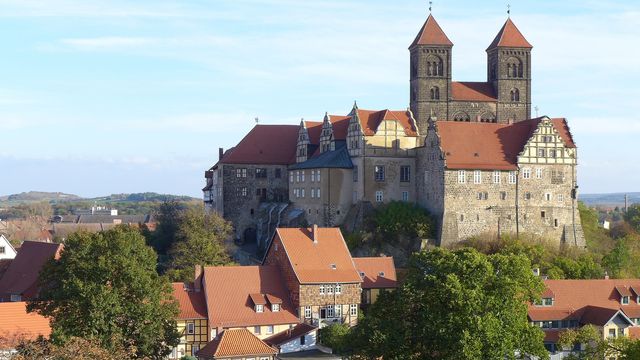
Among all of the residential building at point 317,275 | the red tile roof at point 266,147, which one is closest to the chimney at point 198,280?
the residential building at point 317,275

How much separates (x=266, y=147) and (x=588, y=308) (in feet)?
120

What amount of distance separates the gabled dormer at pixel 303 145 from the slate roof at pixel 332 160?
3.11m

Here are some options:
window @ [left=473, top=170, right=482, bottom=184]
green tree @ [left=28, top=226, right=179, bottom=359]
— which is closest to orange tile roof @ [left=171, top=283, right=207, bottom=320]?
green tree @ [left=28, top=226, right=179, bottom=359]

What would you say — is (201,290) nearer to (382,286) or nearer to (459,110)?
(382,286)

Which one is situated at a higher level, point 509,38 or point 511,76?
point 509,38

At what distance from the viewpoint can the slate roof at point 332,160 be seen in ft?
248

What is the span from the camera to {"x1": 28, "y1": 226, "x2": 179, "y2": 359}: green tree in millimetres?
43156

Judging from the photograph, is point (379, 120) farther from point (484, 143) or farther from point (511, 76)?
point (511, 76)

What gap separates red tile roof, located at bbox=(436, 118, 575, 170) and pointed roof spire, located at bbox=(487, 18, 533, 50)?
1414cm

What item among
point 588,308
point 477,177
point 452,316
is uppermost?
point 477,177

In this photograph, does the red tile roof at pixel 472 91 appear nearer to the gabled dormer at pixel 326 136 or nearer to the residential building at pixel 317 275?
the gabled dormer at pixel 326 136

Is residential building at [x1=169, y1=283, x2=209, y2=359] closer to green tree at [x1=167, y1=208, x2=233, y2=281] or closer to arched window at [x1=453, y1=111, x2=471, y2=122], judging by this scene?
green tree at [x1=167, y1=208, x2=233, y2=281]

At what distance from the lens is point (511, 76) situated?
3403 inches

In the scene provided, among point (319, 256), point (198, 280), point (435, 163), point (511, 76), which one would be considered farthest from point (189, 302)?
point (511, 76)
